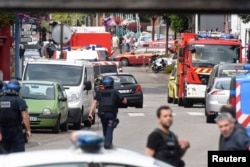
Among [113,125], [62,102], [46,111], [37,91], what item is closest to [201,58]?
[62,102]

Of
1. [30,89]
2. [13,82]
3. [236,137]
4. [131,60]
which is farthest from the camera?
[131,60]

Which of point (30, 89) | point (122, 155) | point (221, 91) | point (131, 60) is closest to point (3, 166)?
point (122, 155)

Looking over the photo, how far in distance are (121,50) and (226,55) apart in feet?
170

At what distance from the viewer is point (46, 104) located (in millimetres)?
25984

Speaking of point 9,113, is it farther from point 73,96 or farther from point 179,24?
point 179,24

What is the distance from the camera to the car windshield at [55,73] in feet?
96.2

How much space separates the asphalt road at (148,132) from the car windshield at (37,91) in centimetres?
99

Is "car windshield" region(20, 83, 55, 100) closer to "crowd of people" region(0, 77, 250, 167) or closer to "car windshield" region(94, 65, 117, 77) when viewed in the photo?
"crowd of people" region(0, 77, 250, 167)

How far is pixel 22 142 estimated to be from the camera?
15758mm

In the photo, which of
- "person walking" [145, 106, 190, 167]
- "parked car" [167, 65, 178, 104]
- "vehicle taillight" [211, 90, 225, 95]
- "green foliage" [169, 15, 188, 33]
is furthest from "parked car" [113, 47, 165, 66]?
"person walking" [145, 106, 190, 167]

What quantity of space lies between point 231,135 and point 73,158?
11.5ft

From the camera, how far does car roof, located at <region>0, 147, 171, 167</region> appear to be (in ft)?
26.1

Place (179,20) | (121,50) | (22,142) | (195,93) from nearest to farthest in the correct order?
(22,142), (195,93), (179,20), (121,50)

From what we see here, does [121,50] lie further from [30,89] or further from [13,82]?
[13,82]
